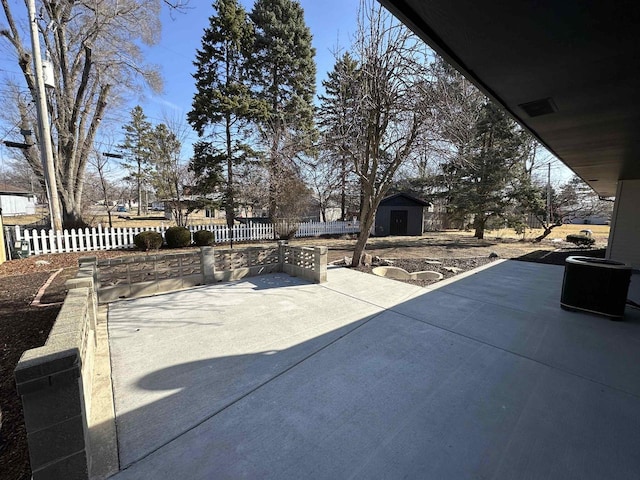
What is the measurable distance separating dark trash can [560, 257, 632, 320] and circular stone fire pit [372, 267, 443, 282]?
2.47m

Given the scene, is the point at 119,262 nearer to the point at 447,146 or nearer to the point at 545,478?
the point at 545,478

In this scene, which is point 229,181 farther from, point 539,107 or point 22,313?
point 539,107

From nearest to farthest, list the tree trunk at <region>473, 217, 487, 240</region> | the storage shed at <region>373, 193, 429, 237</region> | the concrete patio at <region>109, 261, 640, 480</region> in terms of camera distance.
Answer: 1. the concrete patio at <region>109, 261, 640, 480</region>
2. the tree trunk at <region>473, 217, 487, 240</region>
3. the storage shed at <region>373, 193, 429, 237</region>

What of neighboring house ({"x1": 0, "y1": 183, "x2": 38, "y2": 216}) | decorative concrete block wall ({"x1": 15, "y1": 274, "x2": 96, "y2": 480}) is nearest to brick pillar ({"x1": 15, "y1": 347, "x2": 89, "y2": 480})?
decorative concrete block wall ({"x1": 15, "y1": 274, "x2": 96, "y2": 480})

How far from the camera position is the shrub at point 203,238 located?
38.0ft

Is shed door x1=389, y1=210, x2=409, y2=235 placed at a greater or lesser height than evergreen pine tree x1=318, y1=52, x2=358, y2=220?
lesser

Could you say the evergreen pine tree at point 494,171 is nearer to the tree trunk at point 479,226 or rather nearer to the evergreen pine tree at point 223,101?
the tree trunk at point 479,226

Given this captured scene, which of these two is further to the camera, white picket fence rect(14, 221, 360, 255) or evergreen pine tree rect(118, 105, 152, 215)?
evergreen pine tree rect(118, 105, 152, 215)

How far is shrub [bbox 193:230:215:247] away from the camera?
11.6 metres

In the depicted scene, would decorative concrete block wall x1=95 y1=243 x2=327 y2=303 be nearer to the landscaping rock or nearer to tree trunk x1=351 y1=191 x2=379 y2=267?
tree trunk x1=351 y1=191 x2=379 y2=267

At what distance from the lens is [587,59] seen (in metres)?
2.23

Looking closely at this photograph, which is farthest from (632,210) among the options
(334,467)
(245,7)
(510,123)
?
(245,7)

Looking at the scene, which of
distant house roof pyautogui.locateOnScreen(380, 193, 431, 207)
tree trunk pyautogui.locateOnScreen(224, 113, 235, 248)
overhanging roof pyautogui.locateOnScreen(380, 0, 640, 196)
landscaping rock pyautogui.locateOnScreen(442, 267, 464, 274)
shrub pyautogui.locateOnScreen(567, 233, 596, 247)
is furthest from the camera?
distant house roof pyautogui.locateOnScreen(380, 193, 431, 207)

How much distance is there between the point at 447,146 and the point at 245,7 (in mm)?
15592
